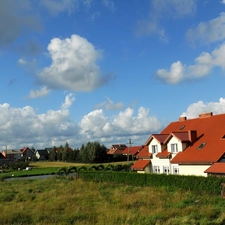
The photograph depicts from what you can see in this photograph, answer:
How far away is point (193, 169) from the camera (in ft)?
102

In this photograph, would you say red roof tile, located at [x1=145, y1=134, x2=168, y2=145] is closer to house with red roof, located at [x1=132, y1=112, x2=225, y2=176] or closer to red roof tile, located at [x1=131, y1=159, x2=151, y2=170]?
house with red roof, located at [x1=132, y1=112, x2=225, y2=176]

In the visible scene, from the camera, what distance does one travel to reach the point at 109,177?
39.8 meters

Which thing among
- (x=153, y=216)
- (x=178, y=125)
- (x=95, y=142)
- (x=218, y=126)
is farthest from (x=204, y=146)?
(x=95, y=142)

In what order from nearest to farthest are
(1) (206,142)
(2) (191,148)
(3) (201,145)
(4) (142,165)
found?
(1) (206,142) → (3) (201,145) → (2) (191,148) → (4) (142,165)

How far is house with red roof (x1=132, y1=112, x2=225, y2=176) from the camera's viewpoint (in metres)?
29.1

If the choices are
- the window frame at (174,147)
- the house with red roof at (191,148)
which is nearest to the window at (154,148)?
the house with red roof at (191,148)

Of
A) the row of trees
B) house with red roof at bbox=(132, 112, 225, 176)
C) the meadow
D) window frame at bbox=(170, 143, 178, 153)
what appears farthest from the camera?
the row of trees

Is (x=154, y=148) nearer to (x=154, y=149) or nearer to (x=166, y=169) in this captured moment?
(x=154, y=149)

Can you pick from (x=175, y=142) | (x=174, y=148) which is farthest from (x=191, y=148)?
(x=174, y=148)

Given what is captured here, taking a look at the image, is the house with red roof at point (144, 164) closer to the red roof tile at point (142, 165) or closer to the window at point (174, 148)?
the red roof tile at point (142, 165)

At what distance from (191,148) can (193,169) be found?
9.04 feet

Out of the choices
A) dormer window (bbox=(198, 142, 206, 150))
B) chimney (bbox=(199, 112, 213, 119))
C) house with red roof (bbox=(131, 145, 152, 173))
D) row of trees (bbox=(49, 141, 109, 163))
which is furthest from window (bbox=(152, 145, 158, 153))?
row of trees (bbox=(49, 141, 109, 163))

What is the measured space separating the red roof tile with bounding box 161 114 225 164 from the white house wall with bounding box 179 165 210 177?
59 centimetres

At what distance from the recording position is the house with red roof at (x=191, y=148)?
29094mm
